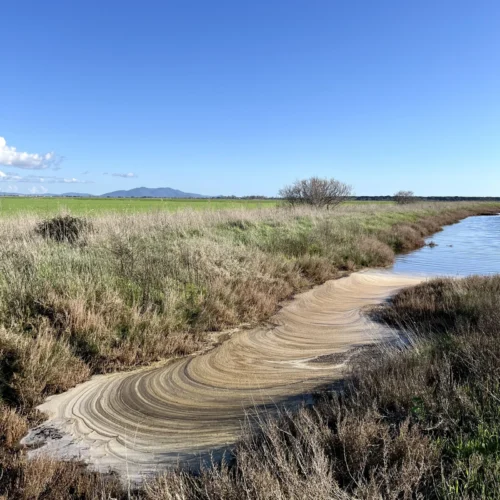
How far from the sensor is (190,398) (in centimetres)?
500

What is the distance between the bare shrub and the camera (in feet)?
37.2

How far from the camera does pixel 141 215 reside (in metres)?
16.2

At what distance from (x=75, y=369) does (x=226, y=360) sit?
2.20 meters

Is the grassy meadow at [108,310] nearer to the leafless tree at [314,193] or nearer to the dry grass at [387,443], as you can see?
the dry grass at [387,443]

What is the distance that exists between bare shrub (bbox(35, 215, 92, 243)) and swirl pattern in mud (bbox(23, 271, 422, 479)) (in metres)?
6.59

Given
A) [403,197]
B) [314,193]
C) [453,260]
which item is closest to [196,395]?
[453,260]

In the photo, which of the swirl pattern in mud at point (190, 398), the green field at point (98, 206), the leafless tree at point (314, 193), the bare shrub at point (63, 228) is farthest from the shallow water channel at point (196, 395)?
the leafless tree at point (314, 193)

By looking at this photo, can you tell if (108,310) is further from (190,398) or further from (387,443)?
(387,443)

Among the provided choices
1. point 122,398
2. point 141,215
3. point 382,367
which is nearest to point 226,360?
point 122,398

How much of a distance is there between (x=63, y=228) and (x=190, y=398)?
8957mm

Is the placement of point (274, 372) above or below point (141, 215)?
below

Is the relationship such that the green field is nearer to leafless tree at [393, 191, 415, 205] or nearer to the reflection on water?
the reflection on water

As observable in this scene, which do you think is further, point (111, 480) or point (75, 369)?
point (75, 369)

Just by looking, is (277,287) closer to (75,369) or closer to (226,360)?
(226,360)
